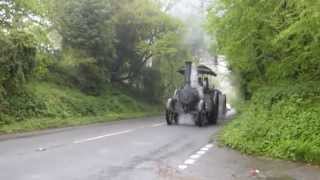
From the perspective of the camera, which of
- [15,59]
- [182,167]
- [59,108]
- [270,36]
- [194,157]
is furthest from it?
[59,108]

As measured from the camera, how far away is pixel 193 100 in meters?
29.7

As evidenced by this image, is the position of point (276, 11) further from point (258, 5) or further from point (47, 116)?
point (47, 116)

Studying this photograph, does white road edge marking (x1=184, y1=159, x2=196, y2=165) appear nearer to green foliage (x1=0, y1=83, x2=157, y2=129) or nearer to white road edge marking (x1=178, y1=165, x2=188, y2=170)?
white road edge marking (x1=178, y1=165, x2=188, y2=170)

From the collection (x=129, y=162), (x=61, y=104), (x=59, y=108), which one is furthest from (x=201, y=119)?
(x=129, y=162)

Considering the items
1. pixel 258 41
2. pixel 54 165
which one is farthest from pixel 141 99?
pixel 54 165

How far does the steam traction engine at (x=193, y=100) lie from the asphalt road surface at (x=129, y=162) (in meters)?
10.8

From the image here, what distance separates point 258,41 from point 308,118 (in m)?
8.35

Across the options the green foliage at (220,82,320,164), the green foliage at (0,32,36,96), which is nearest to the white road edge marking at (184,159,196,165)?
the green foliage at (220,82,320,164)

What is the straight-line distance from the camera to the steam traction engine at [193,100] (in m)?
29.7

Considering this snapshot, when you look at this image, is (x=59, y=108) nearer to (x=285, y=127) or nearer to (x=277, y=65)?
(x=277, y=65)

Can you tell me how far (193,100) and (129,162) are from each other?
1677cm

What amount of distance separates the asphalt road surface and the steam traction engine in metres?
10.8

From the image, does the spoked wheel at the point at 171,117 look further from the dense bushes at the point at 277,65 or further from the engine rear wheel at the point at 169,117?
the dense bushes at the point at 277,65

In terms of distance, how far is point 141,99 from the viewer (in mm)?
51656
